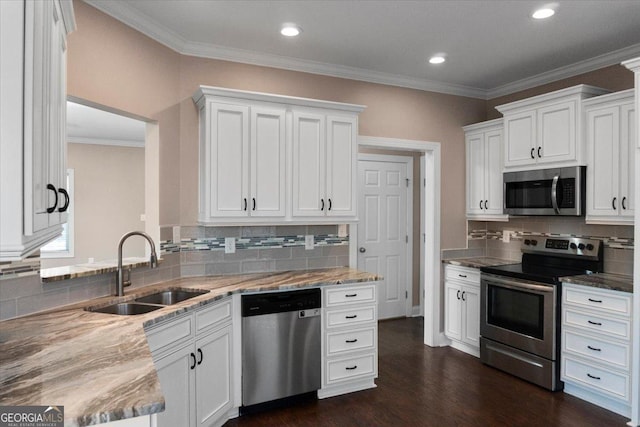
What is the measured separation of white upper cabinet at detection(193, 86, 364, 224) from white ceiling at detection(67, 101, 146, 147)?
1857 millimetres

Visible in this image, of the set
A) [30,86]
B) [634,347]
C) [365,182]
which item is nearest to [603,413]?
[634,347]

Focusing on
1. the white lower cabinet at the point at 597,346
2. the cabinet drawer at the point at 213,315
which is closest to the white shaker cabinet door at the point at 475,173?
the white lower cabinet at the point at 597,346

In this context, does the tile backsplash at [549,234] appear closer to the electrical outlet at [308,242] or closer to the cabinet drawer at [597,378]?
the cabinet drawer at [597,378]

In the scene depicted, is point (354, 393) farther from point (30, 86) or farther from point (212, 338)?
point (30, 86)

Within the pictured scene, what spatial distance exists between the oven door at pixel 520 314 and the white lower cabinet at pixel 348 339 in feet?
3.87

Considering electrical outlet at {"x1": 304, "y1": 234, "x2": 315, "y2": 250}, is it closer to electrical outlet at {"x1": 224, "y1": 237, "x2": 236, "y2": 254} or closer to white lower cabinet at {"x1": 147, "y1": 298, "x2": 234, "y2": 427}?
electrical outlet at {"x1": 224, "y1": 237, "x2": 236, "y2": 254}

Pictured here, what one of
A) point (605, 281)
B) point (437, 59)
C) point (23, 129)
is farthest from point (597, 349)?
point (23, 129)

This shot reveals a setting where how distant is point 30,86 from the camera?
42.8 inches

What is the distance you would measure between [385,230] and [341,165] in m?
2.07

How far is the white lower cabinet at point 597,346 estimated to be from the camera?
9.50ft

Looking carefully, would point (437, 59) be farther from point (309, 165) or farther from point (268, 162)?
point (268, 162)

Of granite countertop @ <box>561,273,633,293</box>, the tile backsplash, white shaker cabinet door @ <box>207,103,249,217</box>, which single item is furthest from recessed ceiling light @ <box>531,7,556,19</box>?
white shaker cabinet door @ <box>207,103,249,217</box>

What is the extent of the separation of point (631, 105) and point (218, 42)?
323 cm

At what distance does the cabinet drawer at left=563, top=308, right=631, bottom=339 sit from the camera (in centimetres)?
289
